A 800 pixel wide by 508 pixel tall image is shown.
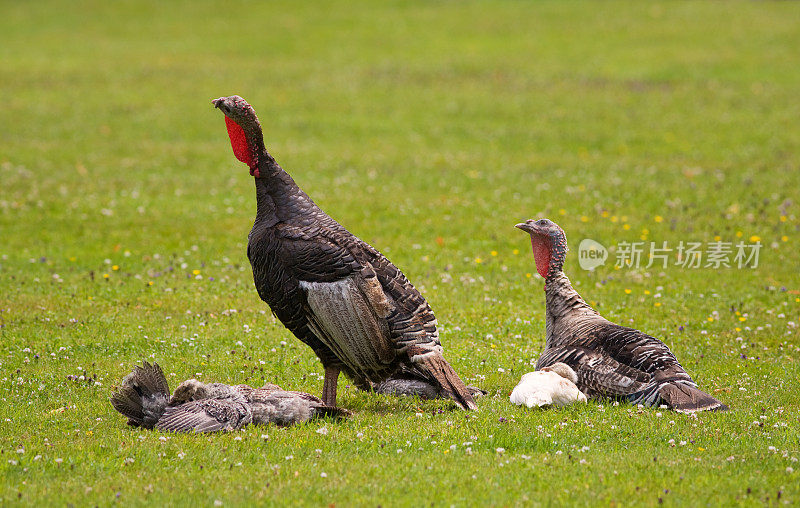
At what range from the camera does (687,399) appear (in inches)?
373

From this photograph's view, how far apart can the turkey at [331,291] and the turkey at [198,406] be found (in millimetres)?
622

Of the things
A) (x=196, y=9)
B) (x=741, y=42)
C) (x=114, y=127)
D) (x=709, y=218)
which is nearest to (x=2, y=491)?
(x=709, y=218)

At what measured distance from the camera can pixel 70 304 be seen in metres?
13.9

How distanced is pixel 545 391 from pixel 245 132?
13.9 ft

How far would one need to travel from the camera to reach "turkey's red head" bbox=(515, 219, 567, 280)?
37.0 ft

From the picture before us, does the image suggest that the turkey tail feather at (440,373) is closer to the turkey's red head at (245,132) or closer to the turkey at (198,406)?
the turkey at (198,406)

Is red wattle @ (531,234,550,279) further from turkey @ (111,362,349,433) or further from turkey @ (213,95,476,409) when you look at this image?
turkey @ (111,362,349,433)

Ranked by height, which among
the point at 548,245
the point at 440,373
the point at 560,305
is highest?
the point at 548,245

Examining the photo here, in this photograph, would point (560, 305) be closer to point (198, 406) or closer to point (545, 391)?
point (545, 391)

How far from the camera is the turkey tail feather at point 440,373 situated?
9523mm

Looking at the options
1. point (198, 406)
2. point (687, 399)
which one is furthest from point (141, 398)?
point (687, 399)

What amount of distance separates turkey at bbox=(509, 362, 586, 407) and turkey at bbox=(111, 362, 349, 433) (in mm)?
1999

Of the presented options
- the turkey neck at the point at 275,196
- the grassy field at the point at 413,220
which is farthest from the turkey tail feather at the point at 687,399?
the turkey neck at the point at 275,196

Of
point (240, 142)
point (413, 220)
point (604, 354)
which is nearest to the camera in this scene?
point (240, 142)
